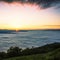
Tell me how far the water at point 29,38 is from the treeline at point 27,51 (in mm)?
42

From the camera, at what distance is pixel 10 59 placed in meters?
1.74

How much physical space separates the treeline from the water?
0.14 ft

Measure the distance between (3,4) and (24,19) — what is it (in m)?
0.30

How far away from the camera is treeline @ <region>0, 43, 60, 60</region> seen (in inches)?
69.4

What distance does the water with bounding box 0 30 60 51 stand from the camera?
1.80 meters

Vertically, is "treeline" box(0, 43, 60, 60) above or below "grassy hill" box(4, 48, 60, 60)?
above

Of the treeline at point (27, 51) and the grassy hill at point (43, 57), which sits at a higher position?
the treeline at point (27, 51)

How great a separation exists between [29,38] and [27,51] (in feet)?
0.50

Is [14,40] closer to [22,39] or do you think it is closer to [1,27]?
[22,39]

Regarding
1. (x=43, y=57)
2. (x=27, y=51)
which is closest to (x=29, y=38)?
A: (x=27, y=51)

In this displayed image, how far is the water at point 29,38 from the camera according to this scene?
5.90ft

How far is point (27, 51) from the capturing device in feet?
5.86

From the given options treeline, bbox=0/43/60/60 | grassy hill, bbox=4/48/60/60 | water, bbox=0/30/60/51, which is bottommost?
grassy hill, bbox=4/48/60/60

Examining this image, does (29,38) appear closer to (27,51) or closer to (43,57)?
(27,51)
